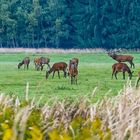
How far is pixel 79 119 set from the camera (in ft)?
20.2

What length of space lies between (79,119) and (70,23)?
2482 inches

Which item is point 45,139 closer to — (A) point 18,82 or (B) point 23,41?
(A) point 18,82

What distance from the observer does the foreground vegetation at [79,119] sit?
17.3 ft

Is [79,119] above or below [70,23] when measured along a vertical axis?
below

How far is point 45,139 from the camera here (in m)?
5.80

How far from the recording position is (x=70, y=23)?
68938mm

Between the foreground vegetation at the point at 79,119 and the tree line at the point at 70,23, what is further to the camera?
the tree line at the point at 70,23

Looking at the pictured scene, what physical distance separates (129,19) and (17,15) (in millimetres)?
11597

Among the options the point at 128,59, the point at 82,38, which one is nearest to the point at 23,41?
the point at 82,38

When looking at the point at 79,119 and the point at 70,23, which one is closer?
the point at 79,119

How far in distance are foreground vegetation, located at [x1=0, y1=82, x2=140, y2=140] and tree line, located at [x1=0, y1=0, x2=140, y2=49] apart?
56.2 m

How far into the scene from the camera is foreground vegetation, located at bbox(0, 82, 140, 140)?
527cm

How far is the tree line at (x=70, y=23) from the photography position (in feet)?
213

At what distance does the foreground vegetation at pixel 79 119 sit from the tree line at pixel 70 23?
5617 centimetres
